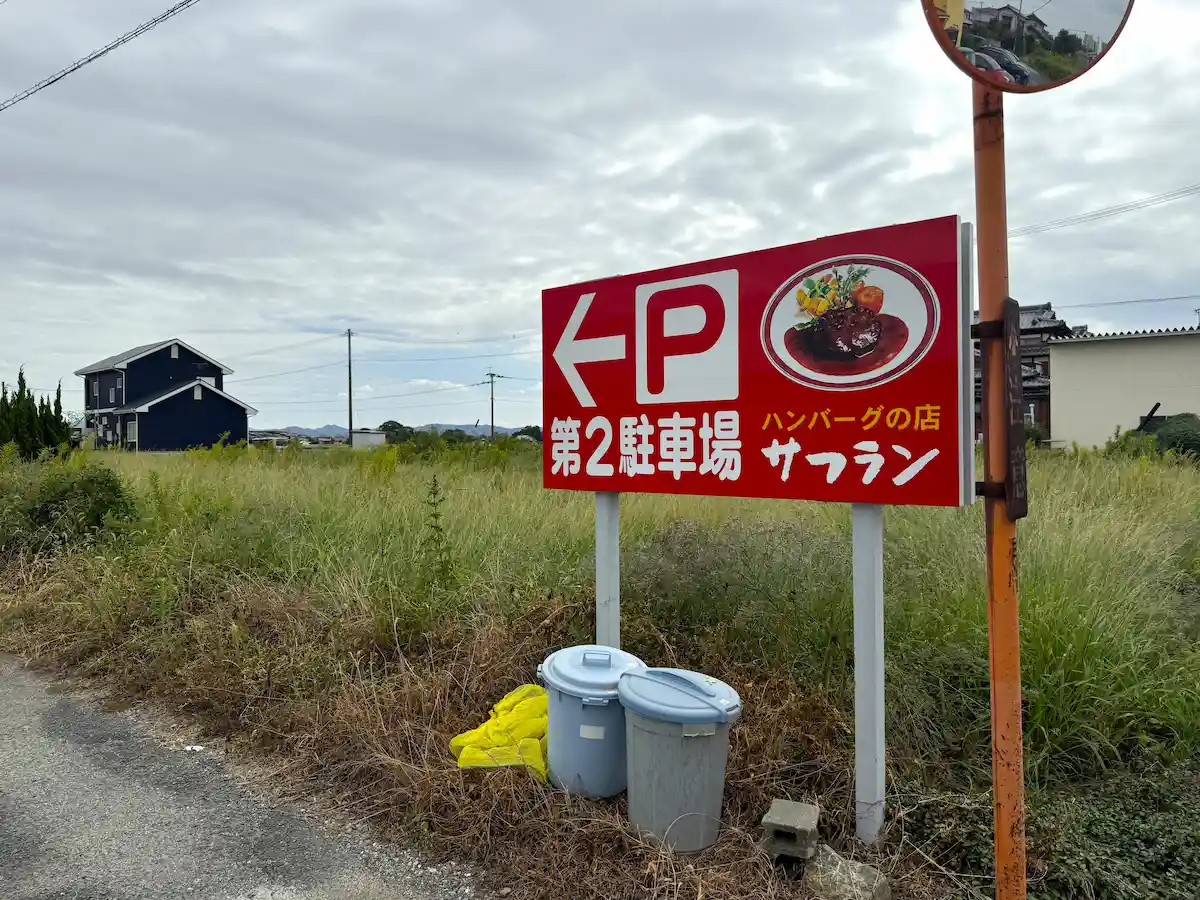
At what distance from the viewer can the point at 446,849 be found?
10.0 feet

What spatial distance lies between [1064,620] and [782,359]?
1.90 m

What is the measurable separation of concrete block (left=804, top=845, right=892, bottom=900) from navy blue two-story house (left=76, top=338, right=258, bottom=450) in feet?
129

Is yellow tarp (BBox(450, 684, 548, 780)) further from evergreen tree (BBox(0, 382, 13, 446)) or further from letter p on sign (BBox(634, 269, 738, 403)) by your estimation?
evergreen tree (BBox(0, 382, 13, 446))

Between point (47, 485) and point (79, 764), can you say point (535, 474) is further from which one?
point (79, 764)

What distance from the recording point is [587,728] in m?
3.16

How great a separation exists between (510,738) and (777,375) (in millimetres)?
1971

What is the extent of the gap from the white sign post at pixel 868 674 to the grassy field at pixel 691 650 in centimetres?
10

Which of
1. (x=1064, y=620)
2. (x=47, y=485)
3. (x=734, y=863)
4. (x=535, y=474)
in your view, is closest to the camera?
(x=734, y=863)

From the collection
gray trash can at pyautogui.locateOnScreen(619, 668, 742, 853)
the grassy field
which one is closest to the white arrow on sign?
the grassy field

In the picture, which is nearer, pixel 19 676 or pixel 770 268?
pixel 770 268

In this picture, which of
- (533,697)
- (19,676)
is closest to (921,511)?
(533,697)

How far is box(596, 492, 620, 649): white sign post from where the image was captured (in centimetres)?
399

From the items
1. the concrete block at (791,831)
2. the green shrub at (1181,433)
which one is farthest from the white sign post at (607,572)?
the green shrub at (1181,433)

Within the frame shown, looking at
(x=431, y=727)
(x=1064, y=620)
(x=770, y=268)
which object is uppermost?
(x=770, y=268)
